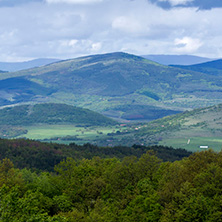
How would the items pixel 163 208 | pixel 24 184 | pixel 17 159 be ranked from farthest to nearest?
1. pixel 17 159
2. pixel 24 184
3. pixel 163 208

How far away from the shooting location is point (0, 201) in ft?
238

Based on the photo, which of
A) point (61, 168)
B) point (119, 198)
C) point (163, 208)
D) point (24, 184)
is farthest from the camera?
point (61, 168)

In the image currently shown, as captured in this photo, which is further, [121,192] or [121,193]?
[121,192]

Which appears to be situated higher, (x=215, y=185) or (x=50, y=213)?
(x=215, y=185)

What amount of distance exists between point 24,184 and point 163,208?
31.8m

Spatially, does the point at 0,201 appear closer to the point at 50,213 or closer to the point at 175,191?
the point at 50,213

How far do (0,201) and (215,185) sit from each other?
36.2 metres

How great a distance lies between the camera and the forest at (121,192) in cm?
6812

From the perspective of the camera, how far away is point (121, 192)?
283ft

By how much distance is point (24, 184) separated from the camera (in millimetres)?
89688

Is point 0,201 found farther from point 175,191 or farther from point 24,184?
point 175,191

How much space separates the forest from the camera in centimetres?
6812

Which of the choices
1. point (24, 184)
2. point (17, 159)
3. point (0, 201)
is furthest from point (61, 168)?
point (17, 159)

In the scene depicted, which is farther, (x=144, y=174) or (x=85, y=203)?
(x=144, y=174)
